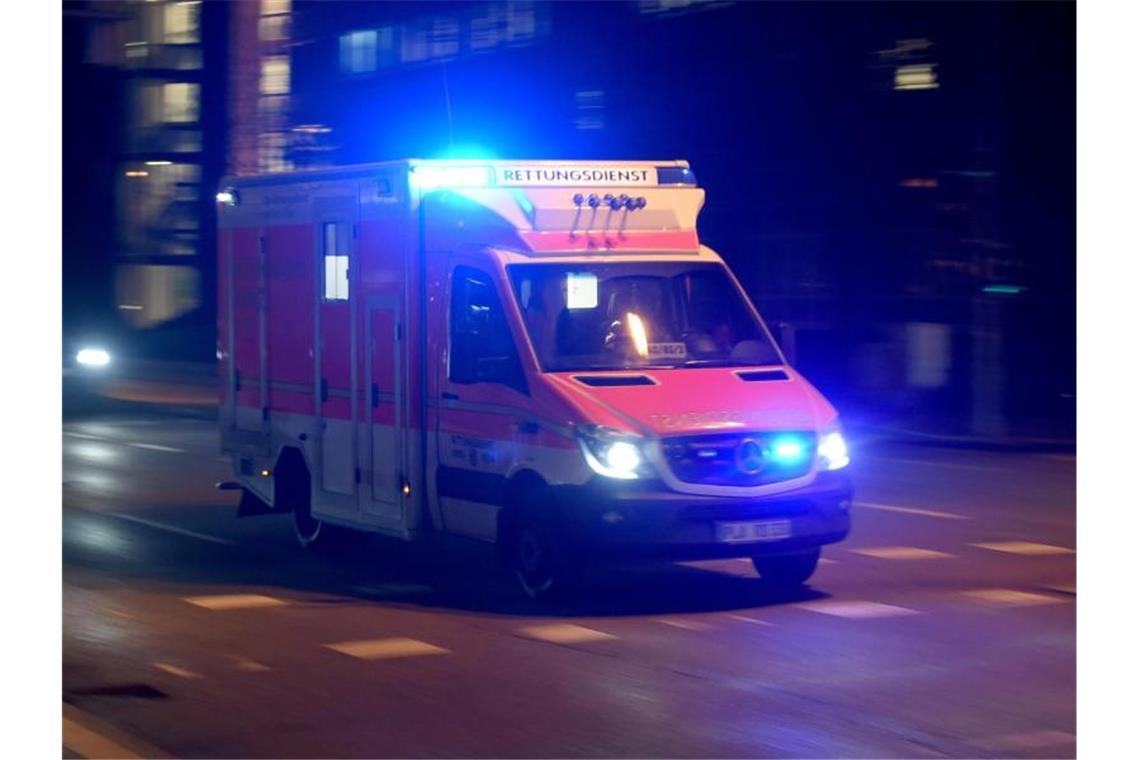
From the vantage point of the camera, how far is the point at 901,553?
13.6 metres

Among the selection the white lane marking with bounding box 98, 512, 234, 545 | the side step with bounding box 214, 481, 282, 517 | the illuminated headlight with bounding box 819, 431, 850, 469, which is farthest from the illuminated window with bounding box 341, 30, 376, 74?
the illuminated headlight with bounding box 819, 431, 850, 469

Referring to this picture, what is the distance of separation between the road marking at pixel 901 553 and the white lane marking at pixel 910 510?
2.01 metres

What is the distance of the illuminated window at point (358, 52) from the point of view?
49.2 m

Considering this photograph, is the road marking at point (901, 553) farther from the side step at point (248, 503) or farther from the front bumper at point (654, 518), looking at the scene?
the side step at point (248, 503)

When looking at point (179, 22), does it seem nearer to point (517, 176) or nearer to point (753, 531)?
point (517, 176)

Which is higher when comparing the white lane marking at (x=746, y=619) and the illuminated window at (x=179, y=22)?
the illuminated window at (x=179, y=22)

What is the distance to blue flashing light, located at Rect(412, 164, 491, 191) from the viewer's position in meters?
12.1

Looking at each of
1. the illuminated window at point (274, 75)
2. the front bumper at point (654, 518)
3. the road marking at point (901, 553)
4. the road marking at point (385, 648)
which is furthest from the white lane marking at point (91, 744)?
the illuminated window at point (274, 75)

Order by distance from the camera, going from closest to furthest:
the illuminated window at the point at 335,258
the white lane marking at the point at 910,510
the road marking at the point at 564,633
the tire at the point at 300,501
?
the road marking at the point at 564,633 → the illuminated window at the point at 335,258 → the tire at the point at 300,501 → the white lane marking at the point at 910,510

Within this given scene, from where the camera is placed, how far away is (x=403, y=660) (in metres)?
9.68

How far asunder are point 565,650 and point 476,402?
228 cm

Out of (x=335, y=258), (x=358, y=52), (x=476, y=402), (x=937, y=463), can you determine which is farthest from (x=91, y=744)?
(x=358, y=52)
